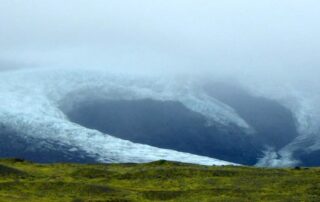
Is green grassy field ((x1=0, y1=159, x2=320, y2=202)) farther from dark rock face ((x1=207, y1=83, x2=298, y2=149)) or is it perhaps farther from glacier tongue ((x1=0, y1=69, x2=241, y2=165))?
dark rock face ((x1=207, y1=83, x2=298, y2=149))

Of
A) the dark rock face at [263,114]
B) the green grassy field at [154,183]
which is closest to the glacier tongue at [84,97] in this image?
the dark rock face at [263,114]

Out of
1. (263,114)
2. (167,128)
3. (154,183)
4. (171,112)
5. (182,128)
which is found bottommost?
(154,183)

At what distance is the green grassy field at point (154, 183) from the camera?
5112 centimetres

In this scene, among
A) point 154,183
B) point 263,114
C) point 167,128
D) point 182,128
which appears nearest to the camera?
point 154,183

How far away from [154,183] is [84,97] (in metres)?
101

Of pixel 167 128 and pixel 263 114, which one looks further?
pixel 263 114

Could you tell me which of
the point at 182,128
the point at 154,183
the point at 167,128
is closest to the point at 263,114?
the point at 182,128

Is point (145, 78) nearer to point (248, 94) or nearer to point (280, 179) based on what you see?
point (248, 94)

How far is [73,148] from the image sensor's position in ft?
402

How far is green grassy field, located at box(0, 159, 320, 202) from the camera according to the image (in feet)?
168

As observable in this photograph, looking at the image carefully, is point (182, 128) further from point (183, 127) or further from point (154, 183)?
point (154, 183)

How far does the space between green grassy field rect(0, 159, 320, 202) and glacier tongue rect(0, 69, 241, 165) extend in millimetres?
48220

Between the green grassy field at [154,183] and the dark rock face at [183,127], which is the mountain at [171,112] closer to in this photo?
the dark rock face at [183,127]

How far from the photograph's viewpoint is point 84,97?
160 metres
